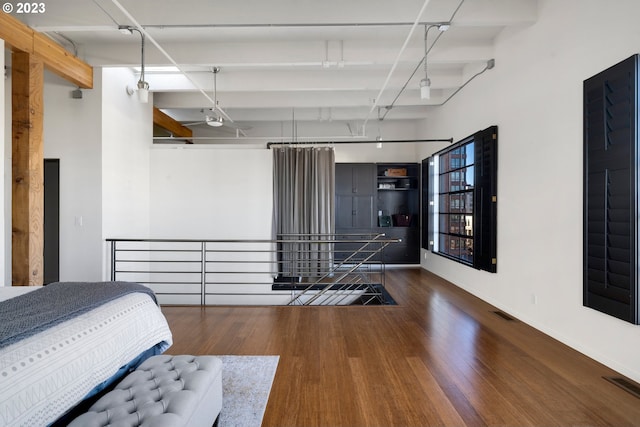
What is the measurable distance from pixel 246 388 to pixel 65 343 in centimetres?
118

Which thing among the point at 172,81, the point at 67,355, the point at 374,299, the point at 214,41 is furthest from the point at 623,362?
the point at 172,81

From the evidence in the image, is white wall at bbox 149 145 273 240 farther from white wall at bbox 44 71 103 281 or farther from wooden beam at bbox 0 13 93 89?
wooden beam at bbox 0 13 93 89

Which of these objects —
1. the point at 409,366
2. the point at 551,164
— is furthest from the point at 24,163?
the point at 551,164

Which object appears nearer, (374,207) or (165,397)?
(165,397)

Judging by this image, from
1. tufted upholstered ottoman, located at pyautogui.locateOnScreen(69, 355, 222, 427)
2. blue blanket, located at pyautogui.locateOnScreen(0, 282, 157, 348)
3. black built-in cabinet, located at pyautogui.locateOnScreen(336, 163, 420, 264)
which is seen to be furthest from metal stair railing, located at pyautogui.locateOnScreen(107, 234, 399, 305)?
tufted upholstered ottoman, located at pyautogui.locateOnScreen(69, 355, 222, 427)

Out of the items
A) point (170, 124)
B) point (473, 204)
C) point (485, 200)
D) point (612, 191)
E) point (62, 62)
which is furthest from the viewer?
point (170, 124)

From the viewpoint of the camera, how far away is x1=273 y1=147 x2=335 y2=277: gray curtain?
18.6 feet

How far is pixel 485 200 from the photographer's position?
4250 millimetres

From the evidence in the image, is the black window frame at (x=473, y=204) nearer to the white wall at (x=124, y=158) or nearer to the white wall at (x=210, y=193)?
the white wall at (x=210, y=193)

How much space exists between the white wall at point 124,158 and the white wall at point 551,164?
5.15 metres

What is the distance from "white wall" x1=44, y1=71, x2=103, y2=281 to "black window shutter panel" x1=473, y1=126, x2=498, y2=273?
510 cm

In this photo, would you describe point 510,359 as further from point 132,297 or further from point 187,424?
point 132,297

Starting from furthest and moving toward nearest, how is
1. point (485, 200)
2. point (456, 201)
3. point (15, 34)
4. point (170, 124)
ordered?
1. point (170, 124)
2. point (456, 201)
3. point (485, 200)
4. point (15, 34)

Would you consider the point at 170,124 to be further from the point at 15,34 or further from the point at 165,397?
the point at 165,397
